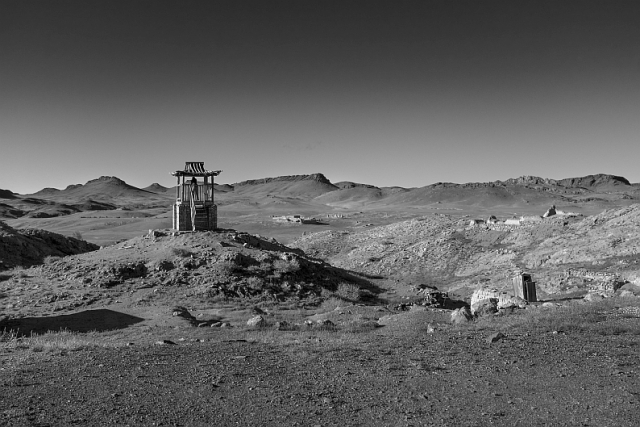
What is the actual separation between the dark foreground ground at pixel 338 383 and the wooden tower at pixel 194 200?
1642 cm

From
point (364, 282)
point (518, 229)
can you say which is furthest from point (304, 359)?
point (518, 229)

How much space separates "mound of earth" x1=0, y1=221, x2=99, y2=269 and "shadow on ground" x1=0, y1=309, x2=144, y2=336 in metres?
14.1

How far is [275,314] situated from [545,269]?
1778 centimetres

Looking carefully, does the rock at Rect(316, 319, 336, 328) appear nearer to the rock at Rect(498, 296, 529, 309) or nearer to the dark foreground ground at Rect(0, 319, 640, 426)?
the dark foreground ground at Rect(0, 319, 640, 426)

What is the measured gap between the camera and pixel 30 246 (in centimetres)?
3266

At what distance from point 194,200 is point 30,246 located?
14239 mm

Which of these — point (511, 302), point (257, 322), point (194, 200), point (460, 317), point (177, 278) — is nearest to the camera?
point (460, 317)

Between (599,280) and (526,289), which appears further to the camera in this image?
(599,280)

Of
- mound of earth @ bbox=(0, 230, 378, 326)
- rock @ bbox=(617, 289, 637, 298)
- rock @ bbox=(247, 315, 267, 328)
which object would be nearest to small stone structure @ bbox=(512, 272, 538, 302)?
rock @ bbox=(617, 289, 637, 298)

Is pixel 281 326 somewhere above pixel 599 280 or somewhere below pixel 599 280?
above

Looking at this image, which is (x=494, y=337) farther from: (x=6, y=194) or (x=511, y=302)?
(x=6, y=194)

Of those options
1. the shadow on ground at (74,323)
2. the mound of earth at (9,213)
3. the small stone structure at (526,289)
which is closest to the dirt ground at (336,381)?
the shadow on ground at (74,323)

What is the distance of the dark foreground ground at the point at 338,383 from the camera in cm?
690

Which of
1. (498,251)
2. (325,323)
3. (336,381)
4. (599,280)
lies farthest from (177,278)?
(498,251)
